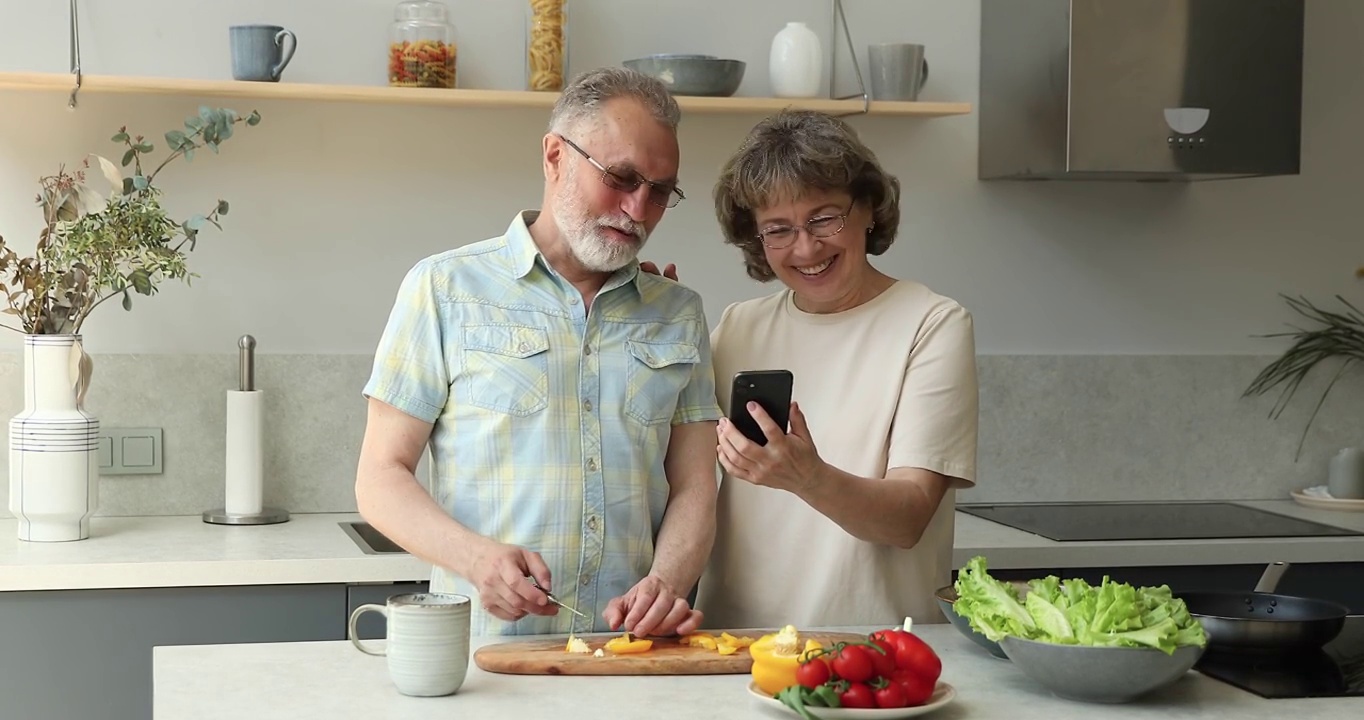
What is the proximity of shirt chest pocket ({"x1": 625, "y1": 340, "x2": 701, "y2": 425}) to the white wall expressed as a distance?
121 centimetres

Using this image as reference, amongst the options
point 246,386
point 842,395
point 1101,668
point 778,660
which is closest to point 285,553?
point 246,386

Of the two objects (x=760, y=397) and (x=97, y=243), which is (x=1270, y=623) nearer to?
(x=760, y=397)

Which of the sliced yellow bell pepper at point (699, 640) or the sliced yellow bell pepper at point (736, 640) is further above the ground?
the sliced yellow bell pepper at point (736, 640)

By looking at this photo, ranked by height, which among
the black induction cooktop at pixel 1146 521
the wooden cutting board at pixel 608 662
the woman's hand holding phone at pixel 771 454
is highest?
the woman's hand holding phone at pixel 771 454

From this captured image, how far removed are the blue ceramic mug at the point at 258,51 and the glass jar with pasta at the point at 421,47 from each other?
0.70ft

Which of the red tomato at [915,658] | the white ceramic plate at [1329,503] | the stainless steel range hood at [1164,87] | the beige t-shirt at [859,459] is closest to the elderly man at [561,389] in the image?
the beige t-shirt at [859,459]

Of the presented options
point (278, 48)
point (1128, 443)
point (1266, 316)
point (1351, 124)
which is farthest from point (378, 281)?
point (1351, 124)

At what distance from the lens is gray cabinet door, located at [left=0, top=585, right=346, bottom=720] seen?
2592mm

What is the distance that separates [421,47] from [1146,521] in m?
1.87

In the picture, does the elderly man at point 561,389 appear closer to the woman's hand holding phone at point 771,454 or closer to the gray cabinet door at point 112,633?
the woman's hand holding phone at point 771,454

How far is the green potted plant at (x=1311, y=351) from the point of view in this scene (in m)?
3.70

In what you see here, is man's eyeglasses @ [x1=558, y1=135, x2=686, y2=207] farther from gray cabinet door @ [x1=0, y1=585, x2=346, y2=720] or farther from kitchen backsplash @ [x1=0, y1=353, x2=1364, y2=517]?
kitchen backsplash @ [x1=0, y1=353, x2=1364, y2=517]

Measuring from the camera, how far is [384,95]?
3025 mm

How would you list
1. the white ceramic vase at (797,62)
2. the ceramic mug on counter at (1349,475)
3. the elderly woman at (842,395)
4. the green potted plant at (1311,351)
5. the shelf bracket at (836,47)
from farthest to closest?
the green potted plant at (1311,351), the ceramic mug on counter at (1349,475), the shelf bracket at (836,47), the white ceramic vase at (797,62), the elderly woman at (842,395)
